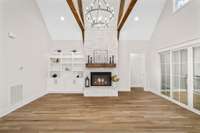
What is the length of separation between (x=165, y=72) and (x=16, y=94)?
616 centimetres

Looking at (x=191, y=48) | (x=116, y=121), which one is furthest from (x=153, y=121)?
(x=191, y=48)

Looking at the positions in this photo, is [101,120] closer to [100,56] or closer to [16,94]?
[16,94]

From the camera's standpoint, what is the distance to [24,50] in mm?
5781

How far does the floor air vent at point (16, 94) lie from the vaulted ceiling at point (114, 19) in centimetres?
337

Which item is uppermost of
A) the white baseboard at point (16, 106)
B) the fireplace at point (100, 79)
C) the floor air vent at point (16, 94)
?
the fireplace at point (100, 79)

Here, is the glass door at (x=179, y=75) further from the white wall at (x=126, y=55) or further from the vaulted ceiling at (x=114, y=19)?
the white wall at (x=126, y=55)

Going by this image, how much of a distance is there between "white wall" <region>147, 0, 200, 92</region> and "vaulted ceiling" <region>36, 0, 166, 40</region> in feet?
1.69

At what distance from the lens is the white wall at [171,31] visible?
4.84m

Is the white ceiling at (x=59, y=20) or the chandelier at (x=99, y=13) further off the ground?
the white ceiling at (x=59, y=20)

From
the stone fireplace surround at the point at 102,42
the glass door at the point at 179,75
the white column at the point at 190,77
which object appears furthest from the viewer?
the stone fireplace surround at the point at 102,42

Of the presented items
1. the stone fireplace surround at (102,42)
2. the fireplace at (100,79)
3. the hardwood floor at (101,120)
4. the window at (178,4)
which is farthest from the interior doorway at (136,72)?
the hardwood floor at (101,120)

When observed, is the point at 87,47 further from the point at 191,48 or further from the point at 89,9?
the point at 191,48

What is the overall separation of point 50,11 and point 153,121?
6.29 m

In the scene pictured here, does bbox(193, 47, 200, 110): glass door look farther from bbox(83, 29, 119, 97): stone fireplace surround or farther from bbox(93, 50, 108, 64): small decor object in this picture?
bbox(93, 50, 108, 64): small decor object
